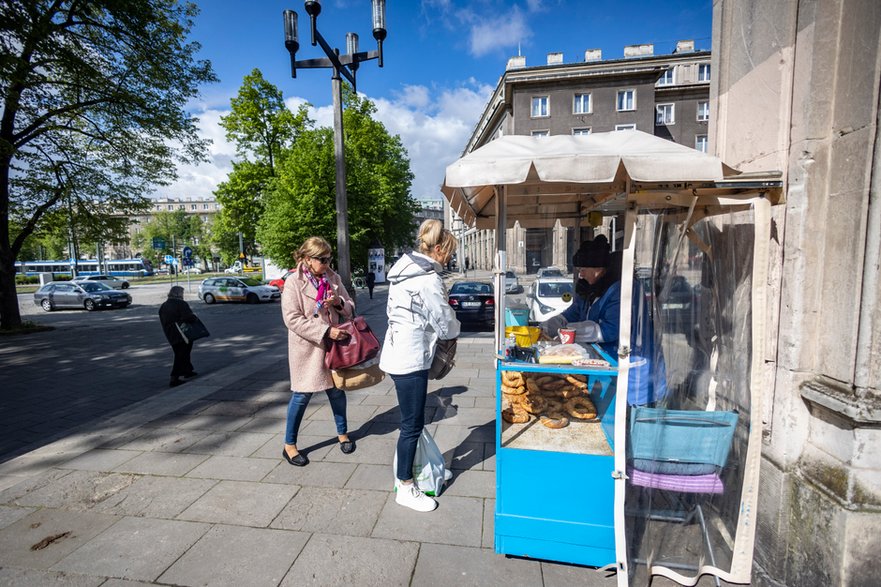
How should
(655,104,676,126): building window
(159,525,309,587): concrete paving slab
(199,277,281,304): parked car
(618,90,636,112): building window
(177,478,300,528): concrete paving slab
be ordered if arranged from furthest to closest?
(655,104,676,126): building window < (618,90,636,112): building window < (199,277,281,304): parked car < (177,478,300,528): concrete paving slab < (159,525,309,587): concrete paving slab

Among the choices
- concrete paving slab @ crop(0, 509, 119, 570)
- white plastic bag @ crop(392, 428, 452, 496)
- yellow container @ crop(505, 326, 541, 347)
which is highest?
yellow container @ crop(505, 326, 541, 347)

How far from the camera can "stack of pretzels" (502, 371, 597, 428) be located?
112 inches

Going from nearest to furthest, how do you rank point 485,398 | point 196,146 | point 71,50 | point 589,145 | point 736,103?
point 589,145, point 736,103, point 485,398, point 71,50, point 196,146

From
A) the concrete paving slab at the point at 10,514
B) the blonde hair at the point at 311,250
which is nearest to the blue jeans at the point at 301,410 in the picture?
the blonde hair at the point at 311,250

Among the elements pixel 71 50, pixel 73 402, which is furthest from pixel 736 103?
pixel 71 50

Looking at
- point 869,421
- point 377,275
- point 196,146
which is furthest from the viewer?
point 377,275

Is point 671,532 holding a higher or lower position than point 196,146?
Answer: lower

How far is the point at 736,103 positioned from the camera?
2.80 m

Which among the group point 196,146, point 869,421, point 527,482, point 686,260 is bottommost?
point 527,482

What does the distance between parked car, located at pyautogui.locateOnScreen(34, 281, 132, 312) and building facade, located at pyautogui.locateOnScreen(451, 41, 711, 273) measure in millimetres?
26055

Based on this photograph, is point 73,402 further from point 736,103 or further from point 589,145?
point 736,103

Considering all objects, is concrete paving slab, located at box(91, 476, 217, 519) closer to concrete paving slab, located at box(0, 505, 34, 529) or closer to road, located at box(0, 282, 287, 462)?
concrete paving slab, located at box(0, 505, 34, 529)

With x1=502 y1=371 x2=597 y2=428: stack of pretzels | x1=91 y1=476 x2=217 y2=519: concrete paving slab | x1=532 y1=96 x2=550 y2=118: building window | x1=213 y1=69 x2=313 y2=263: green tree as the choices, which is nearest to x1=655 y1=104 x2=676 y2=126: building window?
x1=532 y1=96 x2=550 y2=118: building window

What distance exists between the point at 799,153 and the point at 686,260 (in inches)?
30.4
